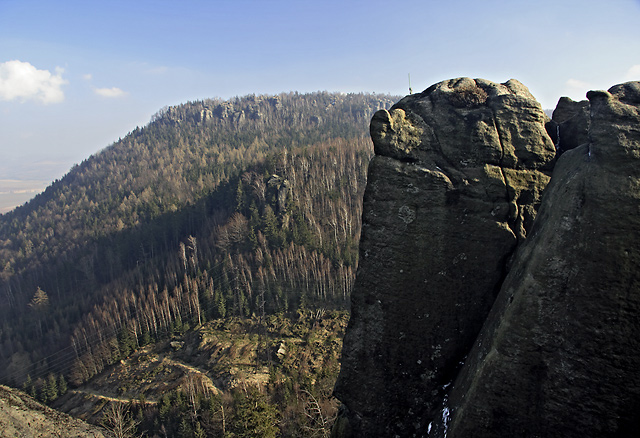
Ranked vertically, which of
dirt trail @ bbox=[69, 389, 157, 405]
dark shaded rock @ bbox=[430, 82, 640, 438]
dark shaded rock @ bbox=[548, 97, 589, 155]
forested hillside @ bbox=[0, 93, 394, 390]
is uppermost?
dark shaded rock @ bbox=[548, 97, 589, 155]

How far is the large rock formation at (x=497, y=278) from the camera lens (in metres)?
6.82

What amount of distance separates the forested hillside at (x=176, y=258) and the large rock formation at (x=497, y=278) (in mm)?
51979

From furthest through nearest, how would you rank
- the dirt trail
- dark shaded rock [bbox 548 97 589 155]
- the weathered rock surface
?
the dirt trail → the weathered rock surface → dark shaded rock [bbox 548 97 589 155]

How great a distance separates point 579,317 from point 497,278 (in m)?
2.42

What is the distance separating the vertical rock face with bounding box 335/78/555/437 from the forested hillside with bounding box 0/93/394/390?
51726 mm

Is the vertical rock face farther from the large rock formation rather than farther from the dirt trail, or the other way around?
the dirt trail

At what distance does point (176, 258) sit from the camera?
96125mm

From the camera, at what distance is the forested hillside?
211 ft

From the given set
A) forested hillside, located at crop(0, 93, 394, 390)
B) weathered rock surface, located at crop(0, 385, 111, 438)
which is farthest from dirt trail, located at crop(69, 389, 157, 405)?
weathered rock surface, located at crop(0, 385, 111, 438)

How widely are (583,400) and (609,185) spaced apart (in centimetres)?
433

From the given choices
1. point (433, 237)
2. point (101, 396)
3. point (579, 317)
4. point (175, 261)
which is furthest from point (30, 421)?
point (175, 261)

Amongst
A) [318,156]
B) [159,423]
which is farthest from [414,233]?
[318,156]

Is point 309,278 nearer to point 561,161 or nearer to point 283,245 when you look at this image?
point 283,245

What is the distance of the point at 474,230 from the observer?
9.39 metres
